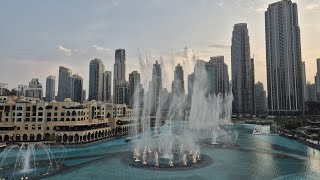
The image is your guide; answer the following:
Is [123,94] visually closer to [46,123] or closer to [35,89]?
[35,89]

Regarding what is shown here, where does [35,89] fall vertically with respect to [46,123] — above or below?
above

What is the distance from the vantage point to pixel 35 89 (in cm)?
18525

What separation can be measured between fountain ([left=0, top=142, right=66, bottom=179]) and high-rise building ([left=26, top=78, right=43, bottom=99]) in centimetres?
11766

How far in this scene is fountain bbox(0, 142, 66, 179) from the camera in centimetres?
4362

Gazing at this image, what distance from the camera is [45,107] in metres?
81.2

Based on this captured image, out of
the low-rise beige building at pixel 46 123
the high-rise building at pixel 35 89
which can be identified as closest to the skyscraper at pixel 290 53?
the low-rise beige building at pixel 46 123

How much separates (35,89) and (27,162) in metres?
149

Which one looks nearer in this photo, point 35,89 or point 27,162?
point 27,162

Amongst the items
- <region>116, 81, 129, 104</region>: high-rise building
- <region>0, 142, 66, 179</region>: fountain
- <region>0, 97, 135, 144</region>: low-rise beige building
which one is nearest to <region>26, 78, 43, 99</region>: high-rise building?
<region>116, 81, 129, 104</region>: high-rise building

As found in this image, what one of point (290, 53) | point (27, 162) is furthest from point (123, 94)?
point (27, 162)

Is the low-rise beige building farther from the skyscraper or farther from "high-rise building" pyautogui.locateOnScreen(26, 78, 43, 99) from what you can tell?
the skyscraper

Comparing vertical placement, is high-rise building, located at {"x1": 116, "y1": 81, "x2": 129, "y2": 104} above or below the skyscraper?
below

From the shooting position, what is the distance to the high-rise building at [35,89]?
181 m

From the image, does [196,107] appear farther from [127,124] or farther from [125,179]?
[125,179]
